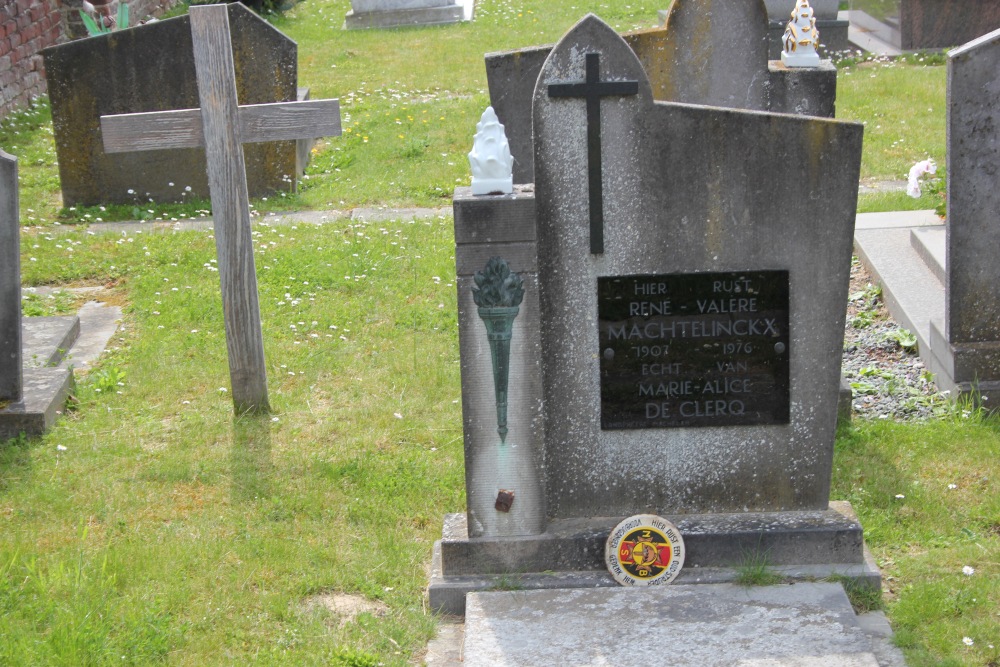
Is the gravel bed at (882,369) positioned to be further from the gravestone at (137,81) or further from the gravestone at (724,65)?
the gravestone at (137,81)

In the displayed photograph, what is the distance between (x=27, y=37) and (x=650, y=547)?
12.3m

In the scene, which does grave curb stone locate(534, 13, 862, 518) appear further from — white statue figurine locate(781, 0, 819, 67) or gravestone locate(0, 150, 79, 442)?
gravestone locate(0, 150, 79, 442)

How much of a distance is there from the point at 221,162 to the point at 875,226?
14.8 feet

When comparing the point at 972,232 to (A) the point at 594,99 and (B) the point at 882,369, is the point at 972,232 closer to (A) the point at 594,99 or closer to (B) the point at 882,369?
(B) the point at 882,369

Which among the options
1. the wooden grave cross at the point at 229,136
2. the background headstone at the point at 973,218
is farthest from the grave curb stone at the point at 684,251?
the wooden grave cross at the point at 229,136

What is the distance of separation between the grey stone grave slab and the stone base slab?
0.10 m

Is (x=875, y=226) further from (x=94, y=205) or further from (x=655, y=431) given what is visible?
(x=94, y=205)

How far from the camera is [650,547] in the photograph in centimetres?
418

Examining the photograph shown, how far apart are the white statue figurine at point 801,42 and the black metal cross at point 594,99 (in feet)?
9.06

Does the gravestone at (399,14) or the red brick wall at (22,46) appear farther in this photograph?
the gravestone at (399,14)

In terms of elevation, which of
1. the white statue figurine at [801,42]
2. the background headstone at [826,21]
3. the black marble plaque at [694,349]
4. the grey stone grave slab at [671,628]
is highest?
the white statue figurine at [801,42]

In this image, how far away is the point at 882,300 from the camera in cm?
710

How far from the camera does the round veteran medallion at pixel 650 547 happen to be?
4.18 meters

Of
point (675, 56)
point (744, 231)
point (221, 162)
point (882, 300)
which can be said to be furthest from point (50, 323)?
point (882, 300)
